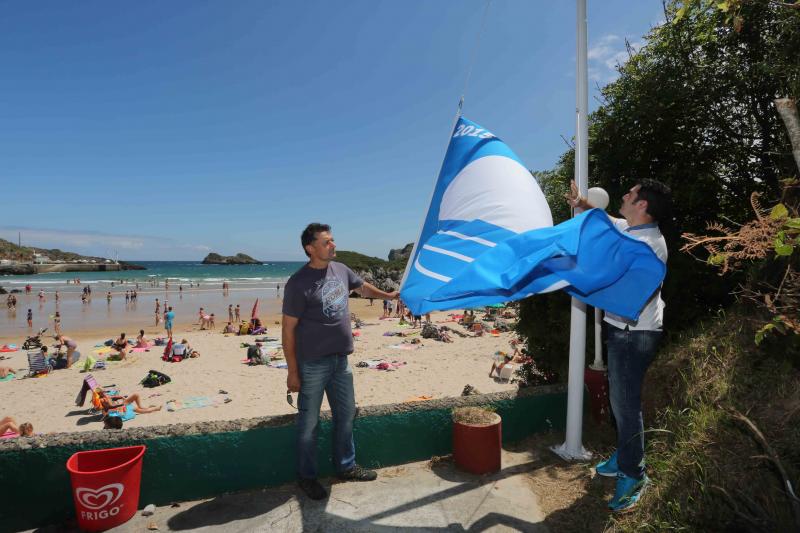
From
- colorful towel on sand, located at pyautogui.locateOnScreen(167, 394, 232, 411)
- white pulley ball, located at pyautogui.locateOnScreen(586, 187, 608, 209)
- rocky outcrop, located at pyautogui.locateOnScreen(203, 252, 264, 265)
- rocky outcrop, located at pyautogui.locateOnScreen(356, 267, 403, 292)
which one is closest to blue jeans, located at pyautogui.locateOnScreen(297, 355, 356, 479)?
white pulley ball, located at pyautogui.locateOnScreen(586, 187, 608, 209)

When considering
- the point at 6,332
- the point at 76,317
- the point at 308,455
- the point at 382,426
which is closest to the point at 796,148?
the point at 382,426

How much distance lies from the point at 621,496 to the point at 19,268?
4484 inches

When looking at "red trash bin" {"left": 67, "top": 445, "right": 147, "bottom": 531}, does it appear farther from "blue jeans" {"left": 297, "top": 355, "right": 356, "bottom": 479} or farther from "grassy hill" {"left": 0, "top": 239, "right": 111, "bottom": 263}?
"grassy hill" {"left": 0, "top": 239, "right": 111, "bottom": 263}

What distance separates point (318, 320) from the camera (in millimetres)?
3781

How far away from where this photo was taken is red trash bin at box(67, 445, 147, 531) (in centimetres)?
318

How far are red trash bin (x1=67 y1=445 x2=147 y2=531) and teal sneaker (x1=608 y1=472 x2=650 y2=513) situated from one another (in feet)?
12.8

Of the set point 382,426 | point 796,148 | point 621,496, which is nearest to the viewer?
point 796,148

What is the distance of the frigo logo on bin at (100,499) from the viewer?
3183 millimetres

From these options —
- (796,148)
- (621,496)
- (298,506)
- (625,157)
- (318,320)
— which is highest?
(625,157)

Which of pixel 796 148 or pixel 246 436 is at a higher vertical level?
pixel 796 148

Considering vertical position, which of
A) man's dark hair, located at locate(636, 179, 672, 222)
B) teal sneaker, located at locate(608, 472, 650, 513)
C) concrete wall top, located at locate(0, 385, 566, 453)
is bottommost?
teal sneaker, located at locate(608, 472, 650, 513)

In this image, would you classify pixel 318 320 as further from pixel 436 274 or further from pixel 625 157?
pixel 625 157

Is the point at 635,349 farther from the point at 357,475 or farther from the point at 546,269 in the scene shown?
the point at 357,475

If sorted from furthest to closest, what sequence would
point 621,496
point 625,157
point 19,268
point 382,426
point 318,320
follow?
point 19,268 < point 625,157 < point 382,426 < point 318,320 < point 621,496
